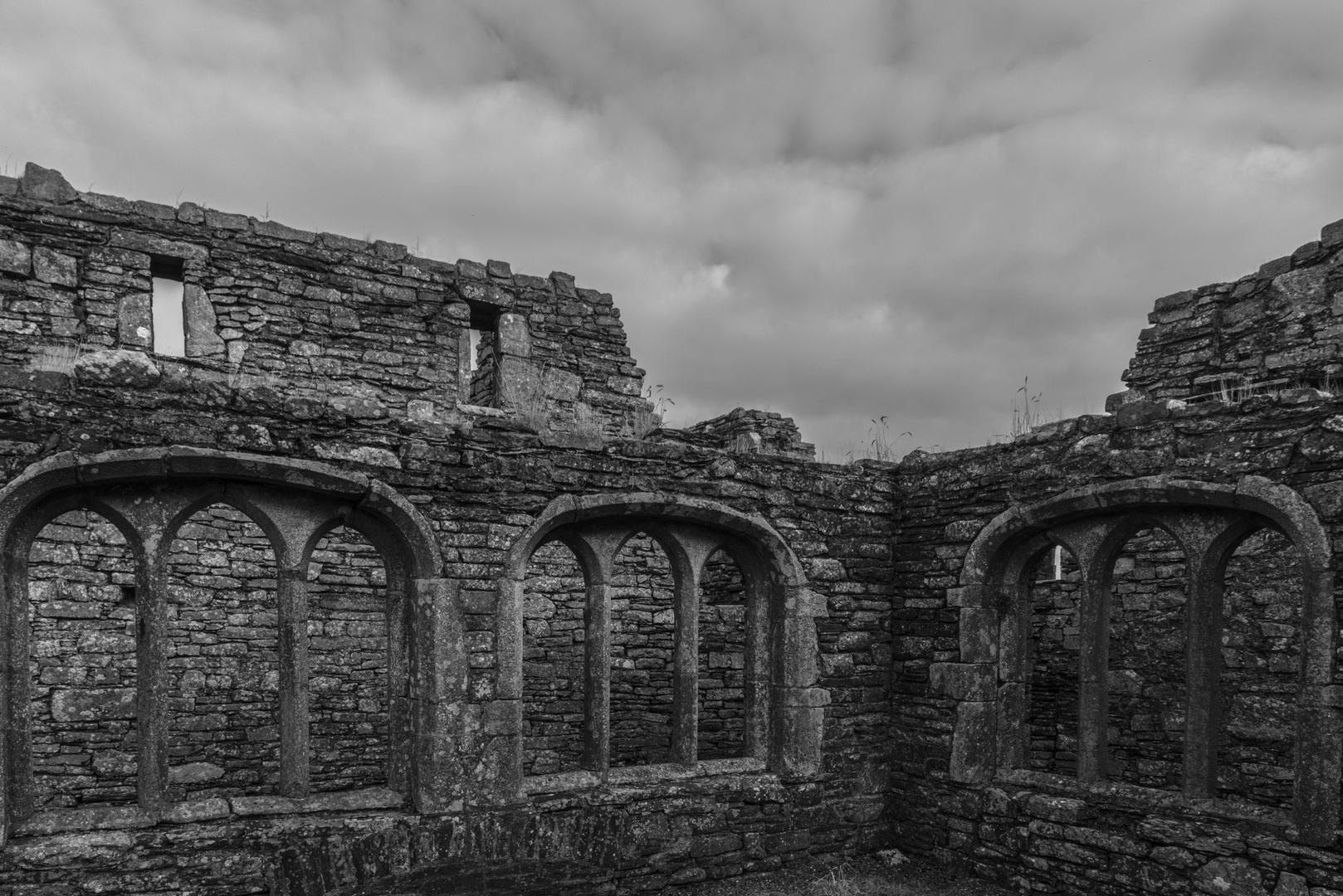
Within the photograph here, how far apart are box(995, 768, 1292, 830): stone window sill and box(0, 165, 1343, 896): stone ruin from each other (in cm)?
2

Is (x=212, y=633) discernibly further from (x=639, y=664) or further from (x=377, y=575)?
(x=639, y=664)

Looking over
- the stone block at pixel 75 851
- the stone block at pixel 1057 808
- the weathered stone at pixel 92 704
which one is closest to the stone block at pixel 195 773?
the weathered stone at pixel 92 704

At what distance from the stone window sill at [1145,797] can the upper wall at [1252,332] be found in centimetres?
338

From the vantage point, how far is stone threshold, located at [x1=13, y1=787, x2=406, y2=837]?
4.90 meters

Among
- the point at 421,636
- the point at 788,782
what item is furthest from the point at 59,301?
the point at 788,782

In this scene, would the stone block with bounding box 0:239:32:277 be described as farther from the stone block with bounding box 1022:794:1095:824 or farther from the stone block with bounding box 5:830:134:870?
the stone block with bounding box 1022:794:1095:824

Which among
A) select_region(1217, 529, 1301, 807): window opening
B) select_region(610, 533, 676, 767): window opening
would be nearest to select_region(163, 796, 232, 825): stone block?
select_region(610, 533, 676, 767): window opening

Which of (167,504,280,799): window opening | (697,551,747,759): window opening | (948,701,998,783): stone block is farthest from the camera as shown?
(697,551,747,759): window opening

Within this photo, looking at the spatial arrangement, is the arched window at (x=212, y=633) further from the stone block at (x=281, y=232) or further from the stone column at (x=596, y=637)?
the stone block at (x=281, y=232)

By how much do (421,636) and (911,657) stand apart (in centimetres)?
392

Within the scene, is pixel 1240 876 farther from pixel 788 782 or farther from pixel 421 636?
pixel 421 636

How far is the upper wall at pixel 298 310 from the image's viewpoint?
8.21m

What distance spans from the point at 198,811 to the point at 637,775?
2.75 metres

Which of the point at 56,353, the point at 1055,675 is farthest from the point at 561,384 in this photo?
the point at 1055,675
